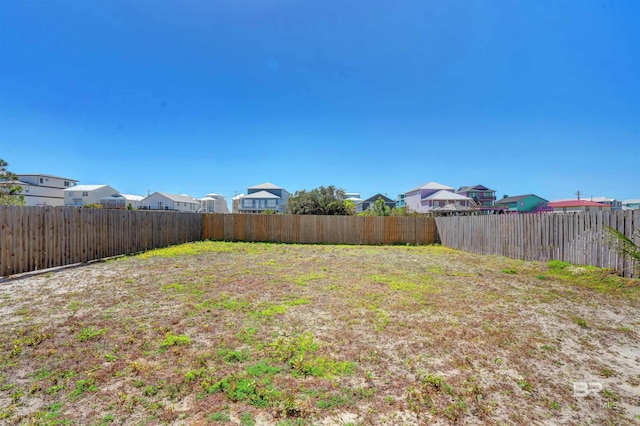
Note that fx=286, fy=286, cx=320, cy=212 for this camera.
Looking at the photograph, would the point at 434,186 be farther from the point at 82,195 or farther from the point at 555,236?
the point at 82,195

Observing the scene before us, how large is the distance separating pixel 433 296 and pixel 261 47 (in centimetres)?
1237

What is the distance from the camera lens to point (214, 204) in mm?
60844

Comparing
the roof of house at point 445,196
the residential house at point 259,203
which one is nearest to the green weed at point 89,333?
the roof of house at point 445,196

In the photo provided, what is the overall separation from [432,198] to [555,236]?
3051 centimetres

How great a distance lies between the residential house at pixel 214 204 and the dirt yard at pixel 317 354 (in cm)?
5490

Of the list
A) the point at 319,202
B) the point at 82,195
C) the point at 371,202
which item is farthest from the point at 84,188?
the point at 371,202

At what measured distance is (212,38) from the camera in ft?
38.8

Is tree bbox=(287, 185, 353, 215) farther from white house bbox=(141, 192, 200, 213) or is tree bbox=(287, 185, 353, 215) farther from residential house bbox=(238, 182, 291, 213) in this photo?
white house bbox=(141, 192, 200, 213)

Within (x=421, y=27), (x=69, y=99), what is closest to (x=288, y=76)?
(x=421, y=27)

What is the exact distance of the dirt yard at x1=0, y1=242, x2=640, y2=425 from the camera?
6.60 ft

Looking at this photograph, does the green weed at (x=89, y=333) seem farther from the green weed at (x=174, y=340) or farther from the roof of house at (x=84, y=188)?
the roof of house at (x=84, y=188)

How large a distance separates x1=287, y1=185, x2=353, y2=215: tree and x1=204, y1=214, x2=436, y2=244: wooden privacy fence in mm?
5476

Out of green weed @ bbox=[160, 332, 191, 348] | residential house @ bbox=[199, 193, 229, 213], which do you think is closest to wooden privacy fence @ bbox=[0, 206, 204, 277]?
green weed @ bbox=[160, 332, 191, 348]

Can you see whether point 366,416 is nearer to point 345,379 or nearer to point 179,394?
point 345,379
